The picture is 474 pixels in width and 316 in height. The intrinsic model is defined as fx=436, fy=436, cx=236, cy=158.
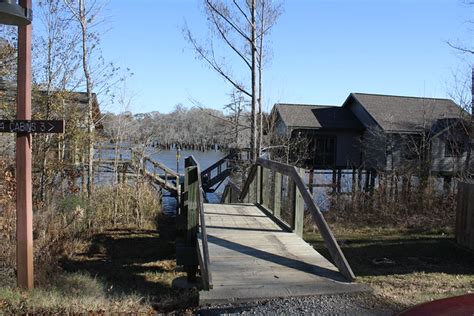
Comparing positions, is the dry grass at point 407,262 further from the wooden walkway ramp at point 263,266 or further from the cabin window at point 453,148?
the cabin window at point 453,148

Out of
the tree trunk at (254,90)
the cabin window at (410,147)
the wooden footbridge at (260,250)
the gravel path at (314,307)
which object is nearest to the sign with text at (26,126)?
the wooden footbridge at (260,250)

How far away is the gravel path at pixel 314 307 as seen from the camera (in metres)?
3.95

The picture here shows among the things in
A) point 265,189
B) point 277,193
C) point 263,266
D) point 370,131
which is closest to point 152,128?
point 265,189

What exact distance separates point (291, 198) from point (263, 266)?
2627mm

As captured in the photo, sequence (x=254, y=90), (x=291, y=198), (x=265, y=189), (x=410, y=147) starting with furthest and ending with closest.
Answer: (x=410, y=147)
(x=254, y=90)
(x=265, y=189)
(x=291, y=198)

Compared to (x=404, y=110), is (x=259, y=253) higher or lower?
lower

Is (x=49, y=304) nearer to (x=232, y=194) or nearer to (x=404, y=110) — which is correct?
(x=232, y=194)

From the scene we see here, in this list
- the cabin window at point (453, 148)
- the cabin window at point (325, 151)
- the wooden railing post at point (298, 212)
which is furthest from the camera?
the cabin window at point (325, 151)

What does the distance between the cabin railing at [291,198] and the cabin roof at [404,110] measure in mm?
17640

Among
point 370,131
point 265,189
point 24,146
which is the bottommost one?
point 265,189

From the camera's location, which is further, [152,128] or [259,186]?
[152,128]

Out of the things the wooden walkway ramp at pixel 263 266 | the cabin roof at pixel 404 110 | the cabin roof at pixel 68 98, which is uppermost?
the cabin roof at pixel 404 110

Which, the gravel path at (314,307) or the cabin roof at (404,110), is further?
the cabin roof at (404,110)

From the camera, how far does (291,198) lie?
7.65 m
